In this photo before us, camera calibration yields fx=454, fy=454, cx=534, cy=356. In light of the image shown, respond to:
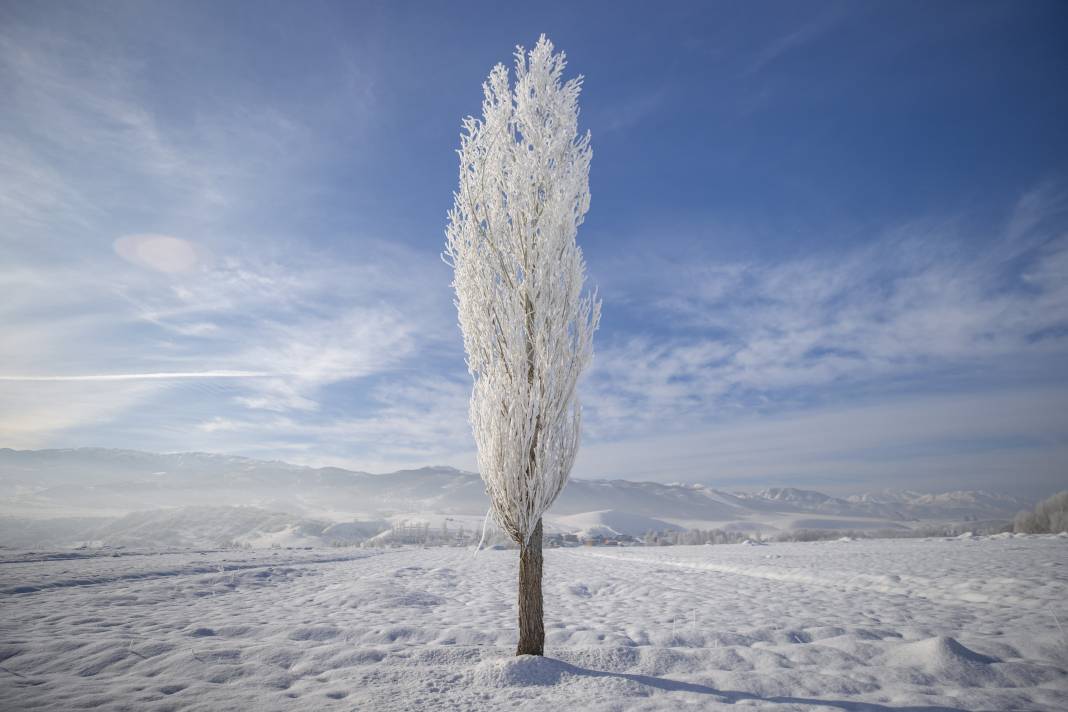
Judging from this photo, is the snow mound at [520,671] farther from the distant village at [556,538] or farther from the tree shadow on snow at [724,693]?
the distant village at [556,538]

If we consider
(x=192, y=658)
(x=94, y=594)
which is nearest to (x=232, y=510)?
(x=94, y=594)

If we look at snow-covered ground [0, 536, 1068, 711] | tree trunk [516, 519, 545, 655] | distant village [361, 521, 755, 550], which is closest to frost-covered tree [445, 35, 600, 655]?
tree trunk [516, 519, 545, 655]

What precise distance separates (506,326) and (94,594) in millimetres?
13812

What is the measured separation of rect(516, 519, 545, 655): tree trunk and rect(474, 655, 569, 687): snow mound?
323mm

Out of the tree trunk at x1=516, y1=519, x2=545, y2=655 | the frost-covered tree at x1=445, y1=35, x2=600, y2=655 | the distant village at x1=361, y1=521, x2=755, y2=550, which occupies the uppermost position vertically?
the frost-covered tree at x1=445, y1=35, x2=600, y2=655

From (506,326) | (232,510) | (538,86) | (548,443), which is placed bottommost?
(232,510)

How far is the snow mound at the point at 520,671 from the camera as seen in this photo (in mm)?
5605

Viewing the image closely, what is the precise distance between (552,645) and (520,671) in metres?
1.90

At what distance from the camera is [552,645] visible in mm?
7488

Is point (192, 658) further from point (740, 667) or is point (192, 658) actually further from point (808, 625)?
point (808, 625)

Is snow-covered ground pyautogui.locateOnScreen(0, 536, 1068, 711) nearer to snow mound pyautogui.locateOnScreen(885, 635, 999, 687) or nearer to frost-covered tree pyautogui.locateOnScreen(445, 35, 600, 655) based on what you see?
snow mound pyautogui.locateOnScreen(885, 635, 999, 687)

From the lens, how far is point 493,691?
5.32 metres

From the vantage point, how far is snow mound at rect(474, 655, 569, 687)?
5.61 meters

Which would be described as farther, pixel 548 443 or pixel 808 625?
pixel 808 625
